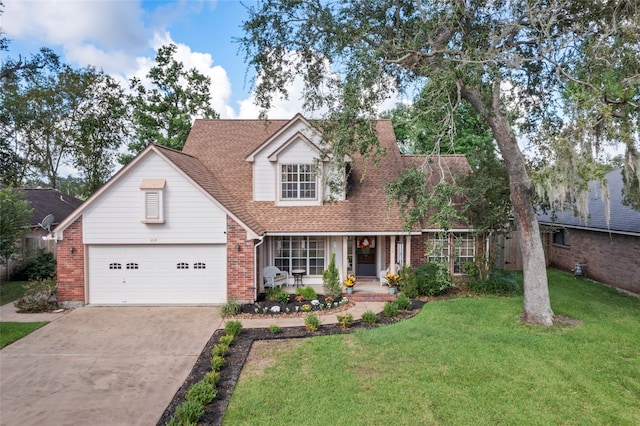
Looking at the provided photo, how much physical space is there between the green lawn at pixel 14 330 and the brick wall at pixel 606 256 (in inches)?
780

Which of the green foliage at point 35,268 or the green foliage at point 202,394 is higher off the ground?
Result: the green foliage at point 35,268

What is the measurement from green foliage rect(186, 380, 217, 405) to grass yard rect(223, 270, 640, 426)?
1.44 feet

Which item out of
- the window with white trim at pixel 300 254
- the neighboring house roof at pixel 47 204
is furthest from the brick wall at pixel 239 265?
the neighboring house roof at pixel 47 204

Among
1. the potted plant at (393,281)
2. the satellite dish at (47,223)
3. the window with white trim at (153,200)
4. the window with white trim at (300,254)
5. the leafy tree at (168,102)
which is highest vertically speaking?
the leafy tree at (168,102)

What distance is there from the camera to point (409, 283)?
1257 centimetres

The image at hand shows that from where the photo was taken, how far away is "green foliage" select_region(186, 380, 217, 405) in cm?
581

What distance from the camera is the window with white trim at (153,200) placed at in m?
11.9

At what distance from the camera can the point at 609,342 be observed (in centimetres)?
821

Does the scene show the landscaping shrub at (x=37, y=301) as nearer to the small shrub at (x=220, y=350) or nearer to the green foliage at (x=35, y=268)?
the green foliage at (x=35, y=268)

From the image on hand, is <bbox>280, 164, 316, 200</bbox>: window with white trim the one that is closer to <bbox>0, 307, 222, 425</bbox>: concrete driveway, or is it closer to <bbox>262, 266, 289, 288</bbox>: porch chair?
<bbox>262, 266, 289, 288</bbox>: porch chair

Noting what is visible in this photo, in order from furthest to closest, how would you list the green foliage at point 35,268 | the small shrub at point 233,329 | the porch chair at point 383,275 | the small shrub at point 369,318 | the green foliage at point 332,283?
the green foliage at point 35,268 → the porch chair at point 383,275 → the green foliage at point 332,283 → the small shrub at point 369,318 → the small shrub at point 233,329

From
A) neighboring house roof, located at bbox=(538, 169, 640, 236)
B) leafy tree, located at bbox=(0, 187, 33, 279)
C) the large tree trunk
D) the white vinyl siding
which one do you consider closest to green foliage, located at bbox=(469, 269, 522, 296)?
neighboring house roof, located at bbox=(538, 169, 640, 236)

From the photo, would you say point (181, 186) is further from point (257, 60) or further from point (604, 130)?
point (604, 130)

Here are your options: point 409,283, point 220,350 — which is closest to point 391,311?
point 409,283
